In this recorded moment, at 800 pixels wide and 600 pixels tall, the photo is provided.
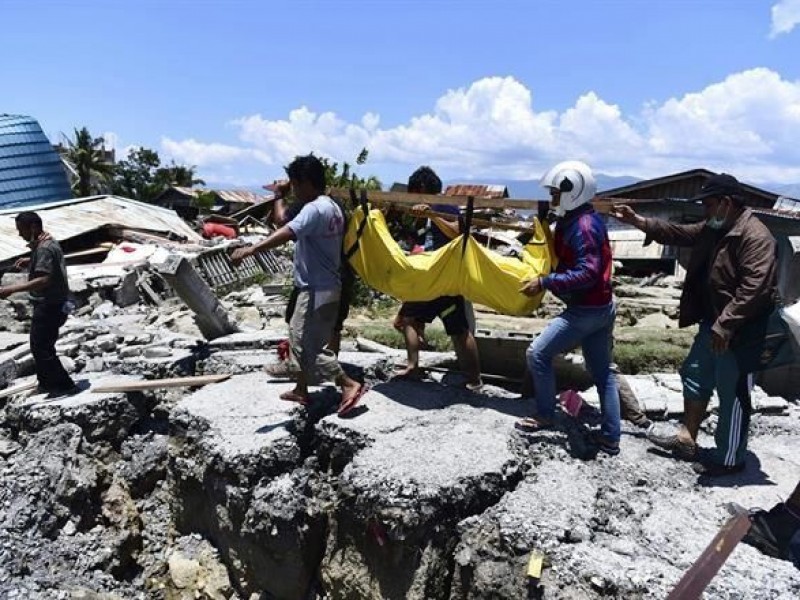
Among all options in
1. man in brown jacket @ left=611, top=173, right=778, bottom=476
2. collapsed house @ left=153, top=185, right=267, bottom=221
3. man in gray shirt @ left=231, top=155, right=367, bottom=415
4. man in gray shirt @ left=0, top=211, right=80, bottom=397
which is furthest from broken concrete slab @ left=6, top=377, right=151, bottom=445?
collapsed house @ left=153, top=185, right=267, bottom=221

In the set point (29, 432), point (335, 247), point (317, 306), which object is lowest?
point (29, 432)

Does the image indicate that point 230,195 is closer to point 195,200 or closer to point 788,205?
point 195,200

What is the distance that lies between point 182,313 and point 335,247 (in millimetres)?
7941

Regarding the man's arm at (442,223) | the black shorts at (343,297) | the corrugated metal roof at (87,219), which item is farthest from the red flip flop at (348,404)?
the corrugated metal roof at (87,219)

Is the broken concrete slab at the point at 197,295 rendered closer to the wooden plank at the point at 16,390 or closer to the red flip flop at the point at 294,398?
the wooden plank at the point at 16,390

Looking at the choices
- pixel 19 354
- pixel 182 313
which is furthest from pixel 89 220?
pixel 19 354

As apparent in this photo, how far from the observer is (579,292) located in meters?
4.08

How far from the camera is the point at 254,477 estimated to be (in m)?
4.19

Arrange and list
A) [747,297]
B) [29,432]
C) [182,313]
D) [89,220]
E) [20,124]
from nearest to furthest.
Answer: [747,297], [29,432], [182,313], [89,220], [20,124]

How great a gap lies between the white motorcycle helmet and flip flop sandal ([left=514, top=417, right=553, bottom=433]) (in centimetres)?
137

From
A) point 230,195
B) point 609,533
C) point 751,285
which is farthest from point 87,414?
point 230,195

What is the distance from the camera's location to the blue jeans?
4.10m

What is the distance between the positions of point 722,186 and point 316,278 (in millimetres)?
2529

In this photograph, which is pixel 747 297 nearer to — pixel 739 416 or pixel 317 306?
pixel 739 416
